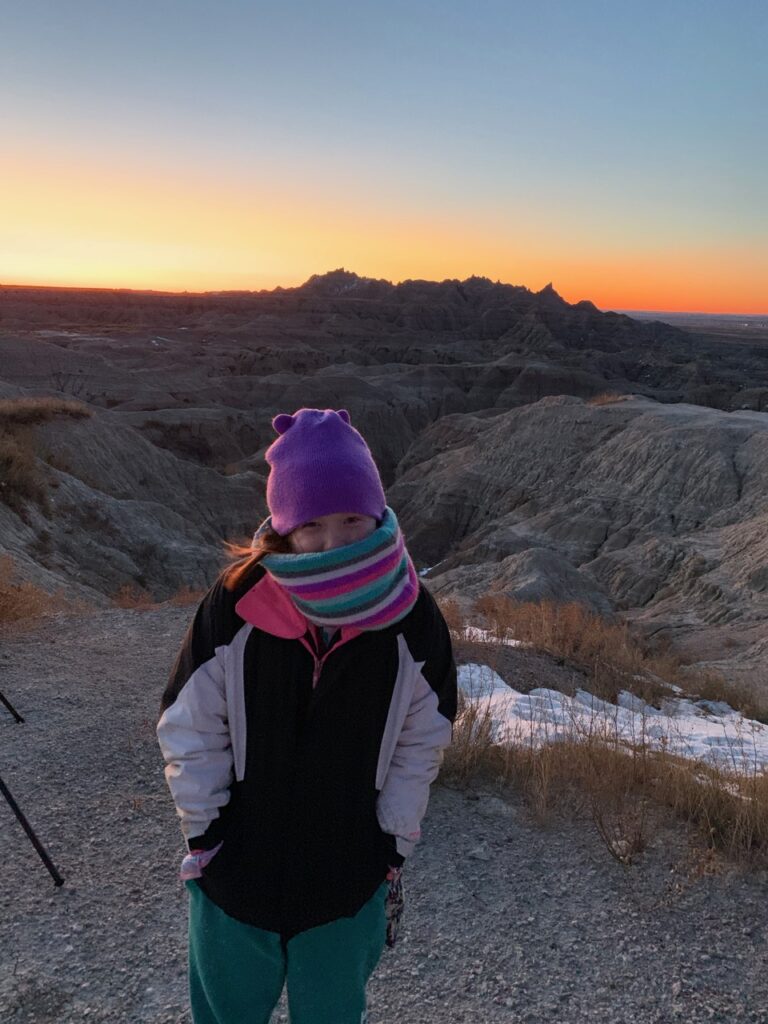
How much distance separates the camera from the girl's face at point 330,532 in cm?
166

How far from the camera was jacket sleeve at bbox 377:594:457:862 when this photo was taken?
5.65 feet

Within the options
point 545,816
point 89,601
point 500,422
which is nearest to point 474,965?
point 545,816

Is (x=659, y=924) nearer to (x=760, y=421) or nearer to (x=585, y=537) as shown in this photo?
(x=585, y=537)

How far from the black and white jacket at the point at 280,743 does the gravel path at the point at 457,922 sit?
1.25m

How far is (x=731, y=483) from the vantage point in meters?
26.7

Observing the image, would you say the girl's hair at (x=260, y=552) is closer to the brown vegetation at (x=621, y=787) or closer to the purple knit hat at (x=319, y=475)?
the purple knit hat at (x=319, y=475)

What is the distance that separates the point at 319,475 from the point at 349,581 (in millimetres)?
248

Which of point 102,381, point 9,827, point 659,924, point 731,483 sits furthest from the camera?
point 102,381

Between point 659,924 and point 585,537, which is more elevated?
point 659,924

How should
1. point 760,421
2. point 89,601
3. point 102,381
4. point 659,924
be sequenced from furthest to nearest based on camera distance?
point 102,381 → point 760,421 → point 89,601 → point 659,924

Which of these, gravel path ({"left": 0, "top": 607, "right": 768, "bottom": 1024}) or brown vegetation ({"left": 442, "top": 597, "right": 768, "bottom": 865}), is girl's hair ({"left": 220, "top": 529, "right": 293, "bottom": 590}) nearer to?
Result: gravel path ({"left": 0, "top": 607, "right": 768, "bottom": 1024})

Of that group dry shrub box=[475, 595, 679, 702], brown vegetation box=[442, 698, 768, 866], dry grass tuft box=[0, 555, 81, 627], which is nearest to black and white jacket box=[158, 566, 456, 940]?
brown vegetation box=[442, 698, 768, 866]

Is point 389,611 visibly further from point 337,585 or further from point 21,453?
point 21,453

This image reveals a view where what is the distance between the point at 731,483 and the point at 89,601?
23000mm
